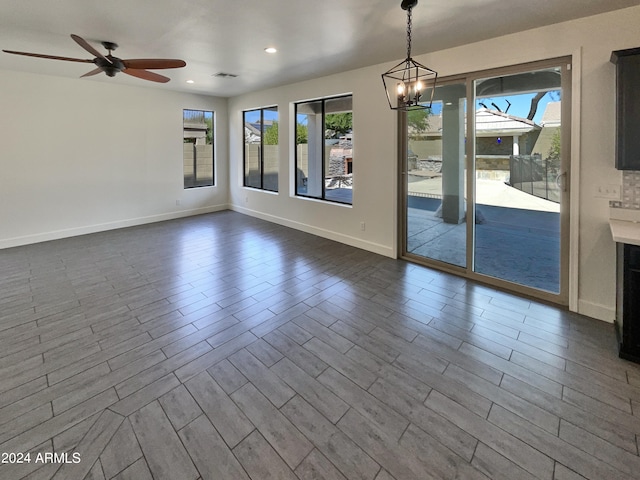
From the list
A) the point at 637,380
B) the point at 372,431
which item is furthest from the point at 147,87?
the point at 637,380

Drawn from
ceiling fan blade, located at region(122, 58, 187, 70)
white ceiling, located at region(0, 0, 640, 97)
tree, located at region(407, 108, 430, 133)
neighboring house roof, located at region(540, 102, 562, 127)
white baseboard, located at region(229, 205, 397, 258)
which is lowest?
white baseboard, located at region(229, 205, 397, 258)

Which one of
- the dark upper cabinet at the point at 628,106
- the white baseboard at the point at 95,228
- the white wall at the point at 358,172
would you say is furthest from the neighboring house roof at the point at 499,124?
the white baseboard at the point at 95,228

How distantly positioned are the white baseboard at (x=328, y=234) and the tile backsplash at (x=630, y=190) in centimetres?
254

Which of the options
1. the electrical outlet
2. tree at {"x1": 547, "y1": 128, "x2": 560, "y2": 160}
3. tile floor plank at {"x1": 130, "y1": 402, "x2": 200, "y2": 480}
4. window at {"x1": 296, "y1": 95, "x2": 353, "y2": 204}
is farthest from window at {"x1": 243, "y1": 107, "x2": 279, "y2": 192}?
tile floor plank at {"x1": 130, "y1": 402, "x2": 200, "y2": 480}

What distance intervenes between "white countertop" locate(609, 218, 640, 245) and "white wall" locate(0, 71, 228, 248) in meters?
7.29

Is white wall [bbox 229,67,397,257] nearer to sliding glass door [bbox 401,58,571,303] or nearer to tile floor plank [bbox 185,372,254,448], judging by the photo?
sliding glass door [bbox 401,58,571,303]

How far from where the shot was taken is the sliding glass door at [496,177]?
3.33m

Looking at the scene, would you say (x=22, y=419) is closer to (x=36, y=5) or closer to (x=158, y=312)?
(x=158, y=312)

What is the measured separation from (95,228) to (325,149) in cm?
454

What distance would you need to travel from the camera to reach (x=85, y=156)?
5.98 meters

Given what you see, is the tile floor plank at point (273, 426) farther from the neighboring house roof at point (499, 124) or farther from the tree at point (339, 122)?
the tree at point (339, 122)

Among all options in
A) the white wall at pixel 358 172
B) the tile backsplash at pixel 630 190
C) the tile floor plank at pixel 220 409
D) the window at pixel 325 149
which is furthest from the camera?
the window at pixel 325 149

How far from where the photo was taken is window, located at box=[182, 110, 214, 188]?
7.43m

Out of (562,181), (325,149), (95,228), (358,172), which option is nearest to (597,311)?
(562,181)
